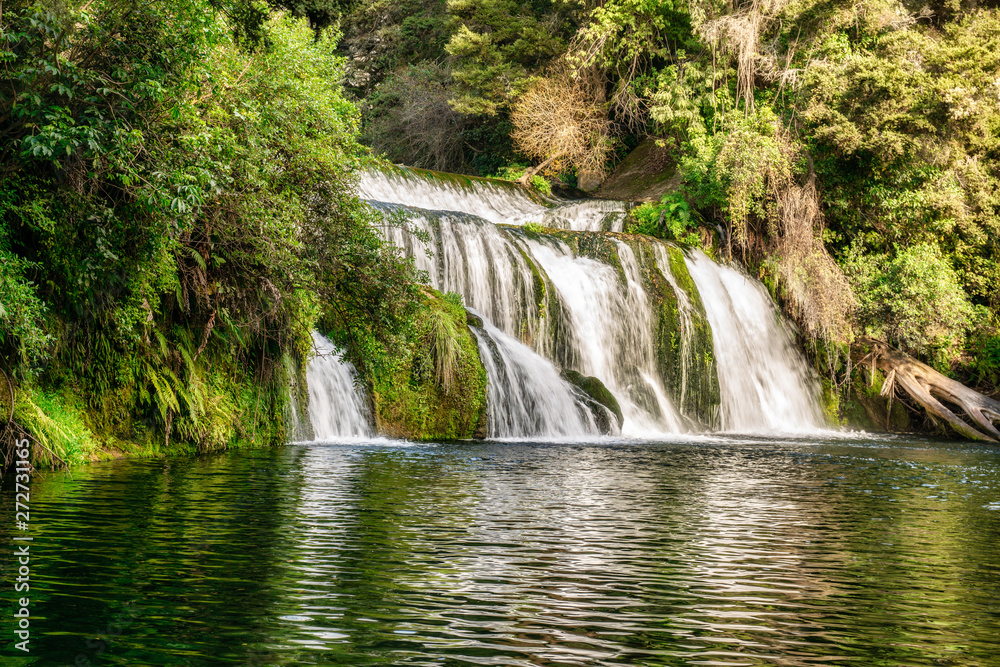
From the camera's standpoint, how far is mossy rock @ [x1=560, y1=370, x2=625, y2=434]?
18.1 m

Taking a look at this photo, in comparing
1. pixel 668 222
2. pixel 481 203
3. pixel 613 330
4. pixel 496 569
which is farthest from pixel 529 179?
pixel 496 569

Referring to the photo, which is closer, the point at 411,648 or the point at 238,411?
the point at 411,648

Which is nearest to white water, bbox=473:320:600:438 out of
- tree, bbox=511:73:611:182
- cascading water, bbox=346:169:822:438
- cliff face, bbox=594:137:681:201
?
cascading water, bbox=346:169:822:438

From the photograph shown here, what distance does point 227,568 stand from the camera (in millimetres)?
5465

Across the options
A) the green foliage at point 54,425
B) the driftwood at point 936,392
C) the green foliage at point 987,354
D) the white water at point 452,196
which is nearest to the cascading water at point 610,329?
the white water at point 452,196

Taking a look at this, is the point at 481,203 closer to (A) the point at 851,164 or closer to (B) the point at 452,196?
(B) the point at 452,196

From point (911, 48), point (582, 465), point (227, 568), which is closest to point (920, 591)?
point (227, 568)

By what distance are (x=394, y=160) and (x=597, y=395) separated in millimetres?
26161

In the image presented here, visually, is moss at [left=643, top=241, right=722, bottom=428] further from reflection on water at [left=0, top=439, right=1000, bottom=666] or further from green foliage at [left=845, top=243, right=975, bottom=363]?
reflection on water at [left=0, top=439, right=1000, bottom=666]

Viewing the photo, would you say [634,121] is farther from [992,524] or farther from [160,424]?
[992,524]

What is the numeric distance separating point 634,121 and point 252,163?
27.6 meters

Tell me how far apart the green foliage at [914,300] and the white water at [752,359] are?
2.35m

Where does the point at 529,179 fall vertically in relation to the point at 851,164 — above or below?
above

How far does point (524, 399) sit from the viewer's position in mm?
17281
